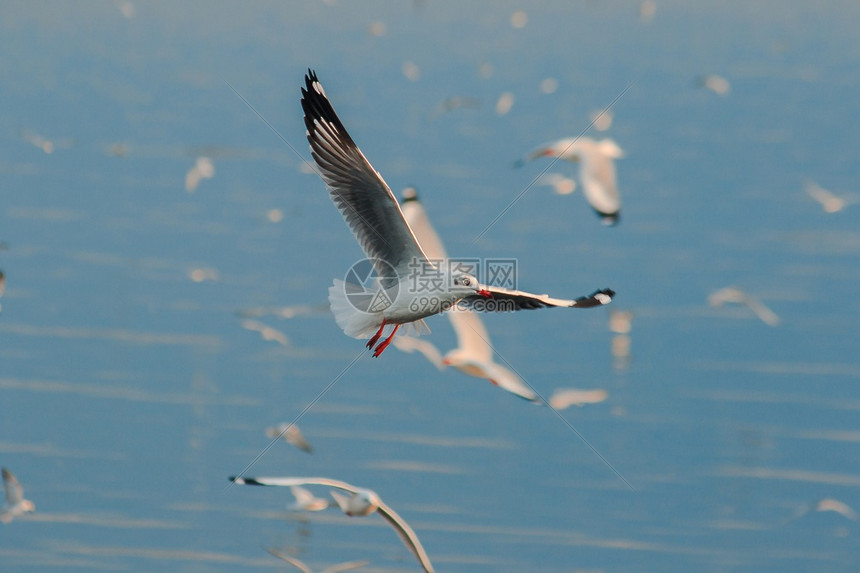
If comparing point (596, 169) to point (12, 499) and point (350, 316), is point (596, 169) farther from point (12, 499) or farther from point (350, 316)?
point (12, 499)

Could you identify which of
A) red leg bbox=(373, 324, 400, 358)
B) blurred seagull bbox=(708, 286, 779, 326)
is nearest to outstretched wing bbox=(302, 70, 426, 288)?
red leg bbox=(373, 324, 400, 358)

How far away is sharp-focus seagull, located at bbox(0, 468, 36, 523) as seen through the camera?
998 centimetres

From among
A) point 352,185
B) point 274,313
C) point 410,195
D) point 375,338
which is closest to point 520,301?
point 375,338

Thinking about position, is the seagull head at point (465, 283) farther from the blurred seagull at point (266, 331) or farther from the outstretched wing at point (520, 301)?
the blurred seagull at point (266, 331)

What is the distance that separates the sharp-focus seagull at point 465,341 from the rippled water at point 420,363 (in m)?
1.80

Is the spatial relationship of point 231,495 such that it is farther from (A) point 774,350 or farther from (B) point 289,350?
(A) point 774,350

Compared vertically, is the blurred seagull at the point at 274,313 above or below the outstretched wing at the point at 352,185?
above

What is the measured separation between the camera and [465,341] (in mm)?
9953

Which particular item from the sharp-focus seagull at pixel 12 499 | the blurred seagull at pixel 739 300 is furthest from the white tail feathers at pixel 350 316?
the blurred seagull at pixel 739 300

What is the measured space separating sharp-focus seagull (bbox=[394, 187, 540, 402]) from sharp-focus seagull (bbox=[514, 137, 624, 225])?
2.08 m

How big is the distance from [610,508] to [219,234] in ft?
31.5

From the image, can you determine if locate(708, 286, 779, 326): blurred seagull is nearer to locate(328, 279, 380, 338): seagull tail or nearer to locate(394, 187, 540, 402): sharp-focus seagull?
locate(394, 187, 540, 402): sharp-focus seagull

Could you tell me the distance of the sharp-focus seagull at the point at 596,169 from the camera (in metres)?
11.7

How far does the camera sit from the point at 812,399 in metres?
14.1
